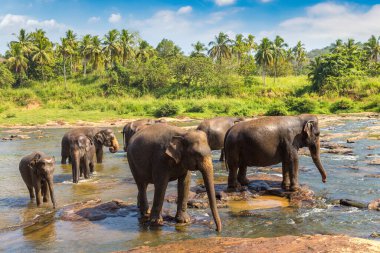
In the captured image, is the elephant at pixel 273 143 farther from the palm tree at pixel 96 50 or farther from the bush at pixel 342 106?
the palm tree at pixel 96 50

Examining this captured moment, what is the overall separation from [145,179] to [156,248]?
1.97 meters

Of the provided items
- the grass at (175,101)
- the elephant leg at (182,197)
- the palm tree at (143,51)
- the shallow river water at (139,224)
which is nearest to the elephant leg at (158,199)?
the shallow river water at (139,224)

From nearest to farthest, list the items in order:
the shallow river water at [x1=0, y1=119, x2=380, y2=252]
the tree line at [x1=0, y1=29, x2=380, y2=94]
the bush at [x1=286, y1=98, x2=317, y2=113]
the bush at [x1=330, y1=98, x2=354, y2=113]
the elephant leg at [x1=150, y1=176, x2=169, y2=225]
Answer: the shallow river water at [x1=0, y1=119, x2=380, y2=252] → the elephant leg at [x1=150, y1=176, x2=169, y2=225] → the bush at [x1=286, y1=98, x2=317, y2=113] → the bush at [x1=330, y1=98, x2=354, y2=113] → the tree line at [x1=0, y1=29, x2=380, y2=94]

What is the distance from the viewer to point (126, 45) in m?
70.0

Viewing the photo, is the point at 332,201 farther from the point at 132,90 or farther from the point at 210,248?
the point at 132,90

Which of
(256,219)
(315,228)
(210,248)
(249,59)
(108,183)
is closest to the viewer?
(210,248)

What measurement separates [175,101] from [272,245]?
46648 millimetres

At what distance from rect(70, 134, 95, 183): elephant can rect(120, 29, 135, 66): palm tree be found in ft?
184

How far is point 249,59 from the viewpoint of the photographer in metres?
82.8

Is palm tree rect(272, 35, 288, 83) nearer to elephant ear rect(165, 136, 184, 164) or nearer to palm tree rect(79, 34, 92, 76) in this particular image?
palm tree rect(79, 34, 92, 76)

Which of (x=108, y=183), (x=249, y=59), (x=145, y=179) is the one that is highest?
(x=249, y=59)

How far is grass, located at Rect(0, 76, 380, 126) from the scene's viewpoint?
47188mm

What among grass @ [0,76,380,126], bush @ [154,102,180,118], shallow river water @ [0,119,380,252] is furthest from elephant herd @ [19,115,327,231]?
grass @ [0,76,380,126]

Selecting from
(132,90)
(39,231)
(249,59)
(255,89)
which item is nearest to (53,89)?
(132,90)
